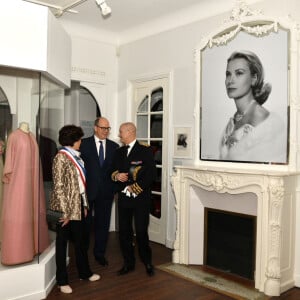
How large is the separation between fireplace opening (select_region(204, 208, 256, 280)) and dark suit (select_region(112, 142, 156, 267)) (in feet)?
2.60

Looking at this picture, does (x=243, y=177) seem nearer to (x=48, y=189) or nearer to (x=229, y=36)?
(x=229, y=36)

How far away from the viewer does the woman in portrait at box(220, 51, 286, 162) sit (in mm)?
3668

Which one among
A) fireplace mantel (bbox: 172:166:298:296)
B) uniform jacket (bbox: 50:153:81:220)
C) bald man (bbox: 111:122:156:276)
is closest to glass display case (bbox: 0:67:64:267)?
uniform jacket (bbox: 50:153:81:220)

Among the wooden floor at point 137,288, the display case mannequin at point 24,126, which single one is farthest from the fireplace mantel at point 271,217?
the display case mannequin at point 24,126

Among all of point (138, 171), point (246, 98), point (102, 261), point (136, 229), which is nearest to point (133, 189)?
point (138, 171)

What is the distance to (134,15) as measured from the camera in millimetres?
4875

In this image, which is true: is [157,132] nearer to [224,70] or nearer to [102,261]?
[224,70]

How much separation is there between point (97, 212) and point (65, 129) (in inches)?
44.2

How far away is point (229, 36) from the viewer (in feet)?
13.2

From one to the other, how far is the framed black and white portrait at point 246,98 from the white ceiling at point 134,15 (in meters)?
0.52

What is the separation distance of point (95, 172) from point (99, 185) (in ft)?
0.48

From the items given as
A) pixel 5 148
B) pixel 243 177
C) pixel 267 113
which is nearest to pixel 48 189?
pixel 5 148

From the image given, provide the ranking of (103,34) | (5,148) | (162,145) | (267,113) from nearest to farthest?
(5,148)
(267,113)
(162,145)
(103,34)

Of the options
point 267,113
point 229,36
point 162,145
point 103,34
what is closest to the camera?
point 267,113
